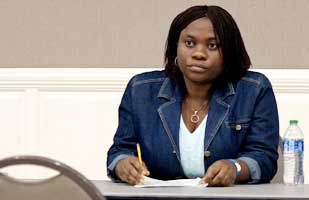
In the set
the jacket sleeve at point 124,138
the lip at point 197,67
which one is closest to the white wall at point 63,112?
the jacket sleeve at point 124,138

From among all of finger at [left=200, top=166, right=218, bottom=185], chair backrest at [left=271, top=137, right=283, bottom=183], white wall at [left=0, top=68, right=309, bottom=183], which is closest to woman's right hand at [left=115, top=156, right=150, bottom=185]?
finger at [left=200, top=166, right=218, bottom=185]

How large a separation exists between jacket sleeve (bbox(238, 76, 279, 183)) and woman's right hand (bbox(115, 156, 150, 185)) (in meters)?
0.38

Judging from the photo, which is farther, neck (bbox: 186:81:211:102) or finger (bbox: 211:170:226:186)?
neck (bbox: 186:81:211:102)

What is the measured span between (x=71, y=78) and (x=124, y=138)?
114 cm

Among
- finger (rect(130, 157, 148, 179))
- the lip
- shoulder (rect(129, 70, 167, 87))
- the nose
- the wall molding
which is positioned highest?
the nose

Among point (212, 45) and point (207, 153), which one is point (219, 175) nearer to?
point (207, 153)

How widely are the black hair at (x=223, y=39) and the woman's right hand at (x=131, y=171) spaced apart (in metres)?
0.43

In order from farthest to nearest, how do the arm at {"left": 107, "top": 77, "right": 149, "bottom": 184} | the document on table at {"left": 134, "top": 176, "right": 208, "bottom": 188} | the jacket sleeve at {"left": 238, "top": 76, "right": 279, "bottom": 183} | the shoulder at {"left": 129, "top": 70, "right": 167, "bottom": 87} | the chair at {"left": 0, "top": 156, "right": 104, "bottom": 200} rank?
the shoulder at {"left": 129, "top": 70, "right": 167, "bottom": 87} → the jacket sleeve at {"left": 238, "top": 76, "right": 279, "bottom": 183} → the arm at {"left": 107, "top": 77, "right": 149, "bottom": 184} → the document on table at {"left": 134, "top": 176, "right": 208, "bottom": 188} → the chair at {"left": 0, "top": 156, "right": 104, "bottom": 200}

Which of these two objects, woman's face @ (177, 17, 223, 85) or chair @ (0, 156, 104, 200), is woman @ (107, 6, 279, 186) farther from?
chair @ (0, 156, 104, 200)

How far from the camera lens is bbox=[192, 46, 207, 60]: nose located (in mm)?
2803

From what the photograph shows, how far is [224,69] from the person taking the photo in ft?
9.57

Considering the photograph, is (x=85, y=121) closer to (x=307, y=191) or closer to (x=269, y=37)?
(x=269, y=37)

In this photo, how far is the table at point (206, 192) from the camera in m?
2.25

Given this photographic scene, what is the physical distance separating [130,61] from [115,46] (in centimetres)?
11
